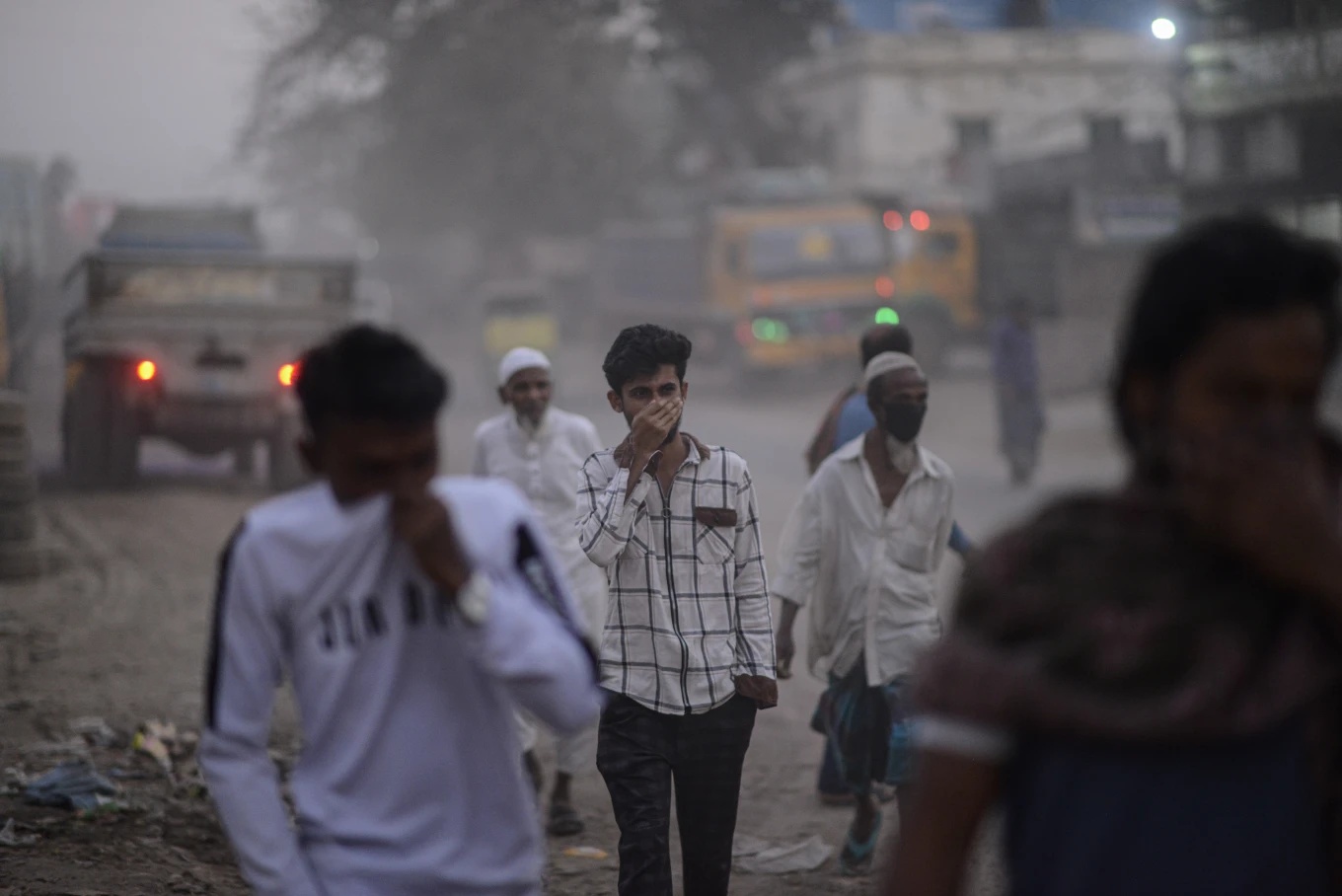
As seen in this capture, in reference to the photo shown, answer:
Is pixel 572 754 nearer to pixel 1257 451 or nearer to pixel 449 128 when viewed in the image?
pixel 1257 451

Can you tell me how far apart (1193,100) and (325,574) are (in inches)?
1070

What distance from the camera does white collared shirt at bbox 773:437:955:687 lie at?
538cm

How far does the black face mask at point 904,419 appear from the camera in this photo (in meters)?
5.41

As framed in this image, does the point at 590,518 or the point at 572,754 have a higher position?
the point at 590,518

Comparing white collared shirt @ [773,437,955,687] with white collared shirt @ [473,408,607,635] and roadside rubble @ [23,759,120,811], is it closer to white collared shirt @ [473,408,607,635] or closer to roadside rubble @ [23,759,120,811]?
white collared shirt @ [473,408,607,635]

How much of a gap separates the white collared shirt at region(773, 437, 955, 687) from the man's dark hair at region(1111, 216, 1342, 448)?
3497 millimetres

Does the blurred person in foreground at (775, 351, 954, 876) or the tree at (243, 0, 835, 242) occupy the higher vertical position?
the tree at (243, 0, 835, 242)

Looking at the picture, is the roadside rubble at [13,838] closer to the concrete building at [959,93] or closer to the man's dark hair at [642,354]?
the man's dark hair at [642,354]

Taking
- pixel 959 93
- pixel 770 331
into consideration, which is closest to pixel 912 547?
pixel 770 331

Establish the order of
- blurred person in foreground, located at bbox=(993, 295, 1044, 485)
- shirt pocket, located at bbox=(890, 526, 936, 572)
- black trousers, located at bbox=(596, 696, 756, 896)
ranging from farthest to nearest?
1. blurred person in foreground, located at bbox=(993, 295, 1044, 485)
2. shirt pocket, located at bbox=(890, 526, 936, 572)
3. black trousers, located at bbox=(596, 696, 756, 896)

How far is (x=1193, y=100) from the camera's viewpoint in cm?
2738

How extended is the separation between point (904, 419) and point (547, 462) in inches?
68.9

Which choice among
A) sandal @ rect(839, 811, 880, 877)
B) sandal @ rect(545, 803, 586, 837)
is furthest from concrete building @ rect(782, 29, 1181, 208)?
sandal @ rect(839, 811, 880, 877)

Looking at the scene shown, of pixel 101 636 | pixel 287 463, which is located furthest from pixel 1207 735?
pixel 287 463
